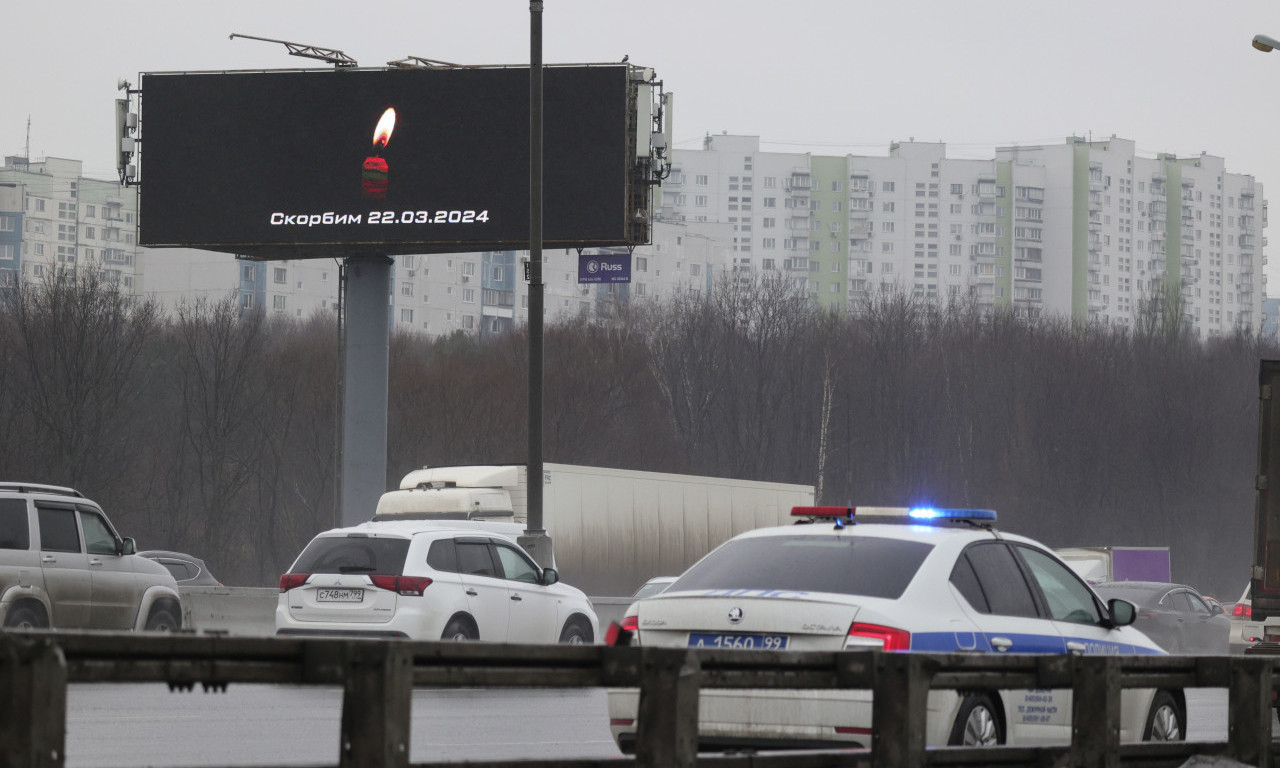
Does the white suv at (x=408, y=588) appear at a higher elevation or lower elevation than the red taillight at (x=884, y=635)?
lower

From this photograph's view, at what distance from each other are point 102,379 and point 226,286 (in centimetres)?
5771

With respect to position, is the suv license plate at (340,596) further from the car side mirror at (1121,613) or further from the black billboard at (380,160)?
the black billboard at (380,160)

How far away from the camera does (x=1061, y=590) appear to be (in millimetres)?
10625

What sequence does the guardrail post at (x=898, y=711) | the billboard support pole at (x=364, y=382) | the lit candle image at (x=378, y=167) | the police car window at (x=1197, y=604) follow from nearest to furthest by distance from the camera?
the guardrail post at (x=898, y=711) → the police car window at (x=1197, y=604) → the lit candle image at (x=378, y=167) → the billboard support pole at (x=364, y=382)

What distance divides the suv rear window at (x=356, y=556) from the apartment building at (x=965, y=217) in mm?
138211

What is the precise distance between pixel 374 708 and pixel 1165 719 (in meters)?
6.22

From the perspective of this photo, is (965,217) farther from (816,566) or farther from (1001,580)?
(816,566)

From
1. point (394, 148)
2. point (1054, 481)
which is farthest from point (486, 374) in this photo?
point (394, 148)

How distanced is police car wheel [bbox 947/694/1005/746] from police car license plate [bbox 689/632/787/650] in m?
0.90

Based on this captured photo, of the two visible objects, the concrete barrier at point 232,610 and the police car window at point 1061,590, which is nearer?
the police car window at point 1061,590

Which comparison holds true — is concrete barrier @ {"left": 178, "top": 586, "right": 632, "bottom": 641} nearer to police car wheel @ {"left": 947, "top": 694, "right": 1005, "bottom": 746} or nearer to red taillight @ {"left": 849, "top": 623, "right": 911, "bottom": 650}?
police car wheel @ {"left": 947, "top": 694, "right": 1005, "bottom": 746}

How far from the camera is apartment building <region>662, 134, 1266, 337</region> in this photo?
15888cm

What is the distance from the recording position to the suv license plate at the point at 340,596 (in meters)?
18.4

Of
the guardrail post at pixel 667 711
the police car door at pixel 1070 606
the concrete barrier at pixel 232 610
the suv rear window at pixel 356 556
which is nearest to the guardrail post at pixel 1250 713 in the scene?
the police car door at pixel 1070 606
